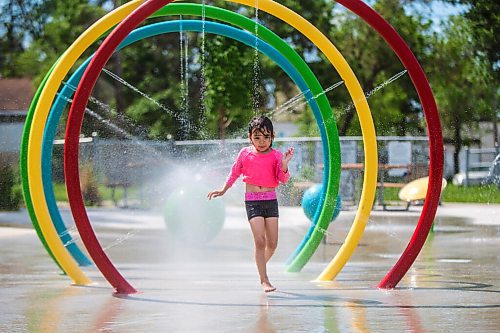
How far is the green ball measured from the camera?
1159 cm

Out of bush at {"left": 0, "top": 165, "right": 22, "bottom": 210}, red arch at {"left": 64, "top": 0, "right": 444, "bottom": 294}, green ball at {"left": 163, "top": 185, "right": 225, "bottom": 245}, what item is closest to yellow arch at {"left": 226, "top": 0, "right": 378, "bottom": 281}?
red arch at {"left": 64, "top": 0, "right": 444, "bottom": 294}

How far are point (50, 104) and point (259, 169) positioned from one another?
1.82 metres

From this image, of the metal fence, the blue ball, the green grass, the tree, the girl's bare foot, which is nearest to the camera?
the girl's bare foot

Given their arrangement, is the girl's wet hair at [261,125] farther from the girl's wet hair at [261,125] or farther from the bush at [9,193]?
the bush at [9,193]

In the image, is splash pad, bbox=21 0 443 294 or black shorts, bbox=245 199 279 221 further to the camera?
black shorts, bbox=245 199 279 221

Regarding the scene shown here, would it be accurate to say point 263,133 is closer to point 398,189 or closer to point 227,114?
point 398,189

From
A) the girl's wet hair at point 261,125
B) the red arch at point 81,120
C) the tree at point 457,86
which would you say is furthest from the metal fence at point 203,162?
the tree at point 457,86

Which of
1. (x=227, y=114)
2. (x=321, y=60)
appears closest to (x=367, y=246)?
(x=227, y=114)

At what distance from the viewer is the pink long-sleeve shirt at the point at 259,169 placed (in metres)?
7.81

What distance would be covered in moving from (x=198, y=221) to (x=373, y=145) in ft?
12.3

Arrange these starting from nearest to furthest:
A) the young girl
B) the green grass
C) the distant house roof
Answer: the young girl < the green grass < the distant house roof

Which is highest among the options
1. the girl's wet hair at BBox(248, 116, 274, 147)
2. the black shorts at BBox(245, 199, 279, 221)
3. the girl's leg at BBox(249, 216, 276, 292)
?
the girl's wet hair at BBox(248, 116, 274, 147)

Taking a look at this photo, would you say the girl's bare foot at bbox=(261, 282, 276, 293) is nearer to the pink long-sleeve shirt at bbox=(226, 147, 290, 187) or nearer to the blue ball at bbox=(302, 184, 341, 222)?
the pink long-sleeve shirt at bbox=(226, 147, 290, 187)

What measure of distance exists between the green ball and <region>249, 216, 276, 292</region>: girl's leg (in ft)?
12.5
